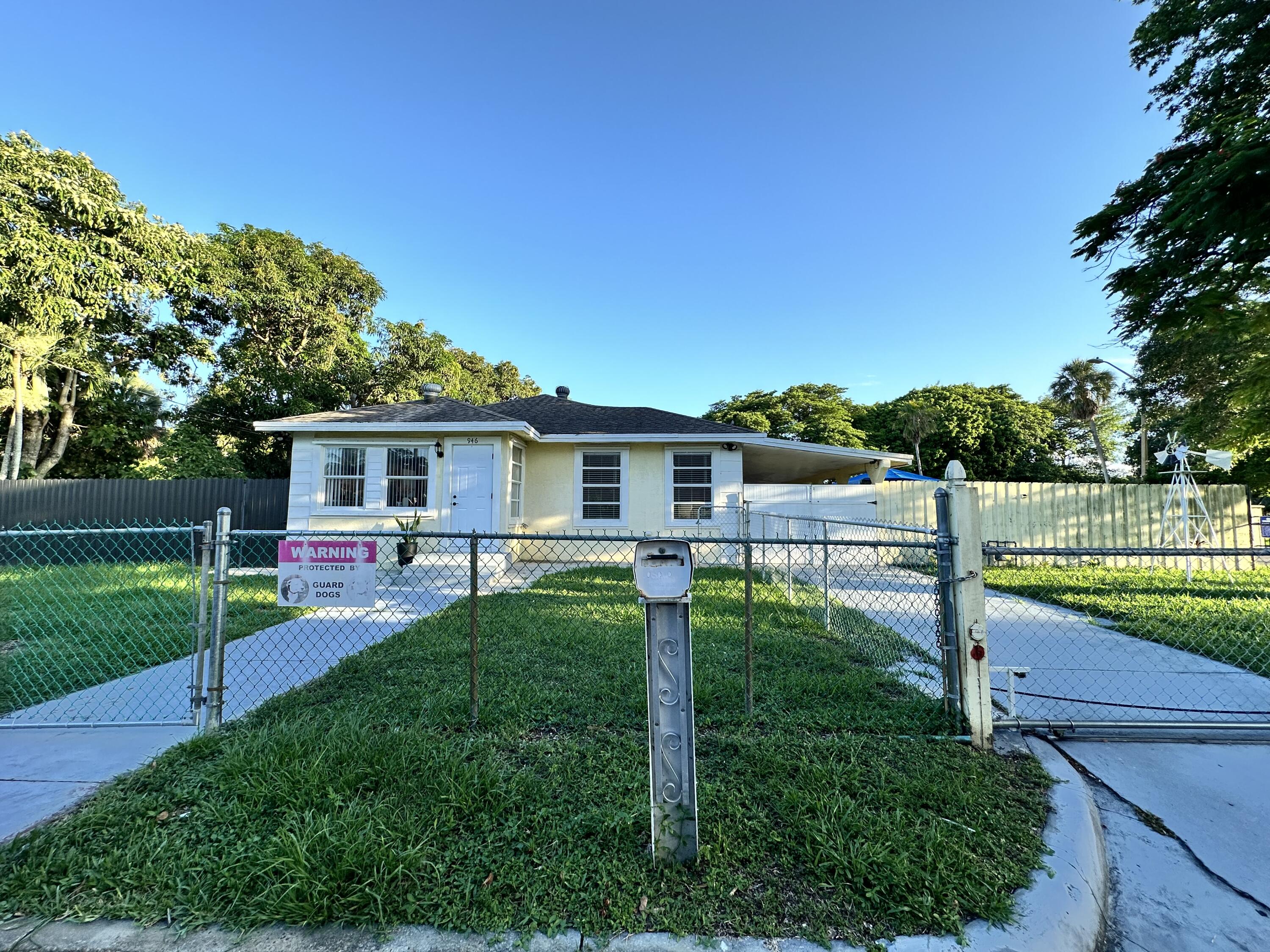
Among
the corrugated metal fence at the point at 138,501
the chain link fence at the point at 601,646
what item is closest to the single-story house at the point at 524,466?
the corrugated metal fence at the point at 138,501

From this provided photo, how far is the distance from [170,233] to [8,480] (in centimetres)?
850

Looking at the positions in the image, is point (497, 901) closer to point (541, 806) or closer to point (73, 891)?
point (541, 806)

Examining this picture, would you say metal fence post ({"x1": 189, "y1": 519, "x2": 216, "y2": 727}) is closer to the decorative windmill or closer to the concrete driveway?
the concrete driveway

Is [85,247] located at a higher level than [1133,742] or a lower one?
higher

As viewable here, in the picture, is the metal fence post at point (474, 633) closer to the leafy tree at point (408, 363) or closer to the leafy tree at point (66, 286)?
the leafy tree at point (66, 286)

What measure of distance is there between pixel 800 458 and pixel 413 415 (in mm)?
9056

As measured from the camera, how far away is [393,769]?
2514mm

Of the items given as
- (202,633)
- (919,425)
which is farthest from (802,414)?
(202,633)

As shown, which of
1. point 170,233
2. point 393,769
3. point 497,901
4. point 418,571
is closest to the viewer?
point 497,901

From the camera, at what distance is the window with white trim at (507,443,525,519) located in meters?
10.9

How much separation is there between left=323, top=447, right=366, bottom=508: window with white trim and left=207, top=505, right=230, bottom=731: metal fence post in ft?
25.5

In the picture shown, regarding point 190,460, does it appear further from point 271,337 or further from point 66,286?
point 271,337

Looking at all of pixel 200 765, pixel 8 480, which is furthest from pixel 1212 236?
pixel 8 480

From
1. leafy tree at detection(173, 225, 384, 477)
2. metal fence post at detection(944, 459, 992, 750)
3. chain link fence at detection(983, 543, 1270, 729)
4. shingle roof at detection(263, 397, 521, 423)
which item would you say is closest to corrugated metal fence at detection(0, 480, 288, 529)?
shingle roof at detection(263, 397, 521, 423)
